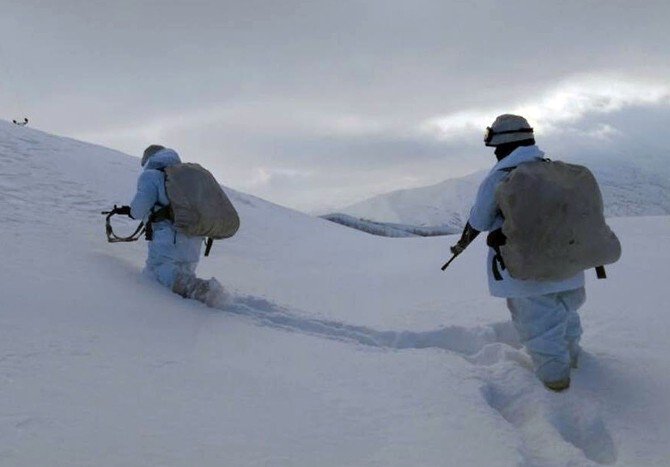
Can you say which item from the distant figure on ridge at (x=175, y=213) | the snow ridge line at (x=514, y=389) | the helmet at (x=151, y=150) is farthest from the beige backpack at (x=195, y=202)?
the snow ridge line at (x=514, y=389)

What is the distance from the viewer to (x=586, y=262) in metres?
3.29

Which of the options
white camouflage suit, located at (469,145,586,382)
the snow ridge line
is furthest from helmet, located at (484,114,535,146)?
the snow ridge line

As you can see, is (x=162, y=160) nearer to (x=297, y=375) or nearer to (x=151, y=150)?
(x=151, y=150)

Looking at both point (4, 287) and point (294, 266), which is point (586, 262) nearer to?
point (4, 287)

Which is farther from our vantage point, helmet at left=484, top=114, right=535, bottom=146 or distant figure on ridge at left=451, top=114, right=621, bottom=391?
helmet at left=484, top=114, right=535, bottom=146

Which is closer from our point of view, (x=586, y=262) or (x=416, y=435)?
(x=416, y=435)

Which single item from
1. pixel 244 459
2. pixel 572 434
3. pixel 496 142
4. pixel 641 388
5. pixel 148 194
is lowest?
pixel 244 459

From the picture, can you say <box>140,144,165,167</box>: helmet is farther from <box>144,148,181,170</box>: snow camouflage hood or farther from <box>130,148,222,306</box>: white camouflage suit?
<box>130,148,222,306</box>: white camouflage suit

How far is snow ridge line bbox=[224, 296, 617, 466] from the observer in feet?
8.42

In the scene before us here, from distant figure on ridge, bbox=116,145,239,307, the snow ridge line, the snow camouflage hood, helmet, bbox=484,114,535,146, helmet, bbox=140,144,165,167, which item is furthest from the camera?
helmet, bbox=140,144,165,167

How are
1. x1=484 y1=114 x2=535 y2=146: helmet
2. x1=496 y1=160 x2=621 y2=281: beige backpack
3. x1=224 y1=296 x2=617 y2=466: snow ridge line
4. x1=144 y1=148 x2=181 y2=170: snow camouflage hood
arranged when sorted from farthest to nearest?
x1=144 y1=148 x2=181 y2=170: snow camouflage hood < x1=484 y1=114 x2=535 y2=146: helmet < x1=496 y1=160 x2=621 y2=281: beige backpack < x1=224 y1=296 x2=617 y2=466: snow ridge line

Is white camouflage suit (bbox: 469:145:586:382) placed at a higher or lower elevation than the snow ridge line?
higher

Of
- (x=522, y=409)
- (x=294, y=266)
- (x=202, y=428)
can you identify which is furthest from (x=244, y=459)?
(x=294, y=266)

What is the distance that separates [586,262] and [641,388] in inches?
29.9
